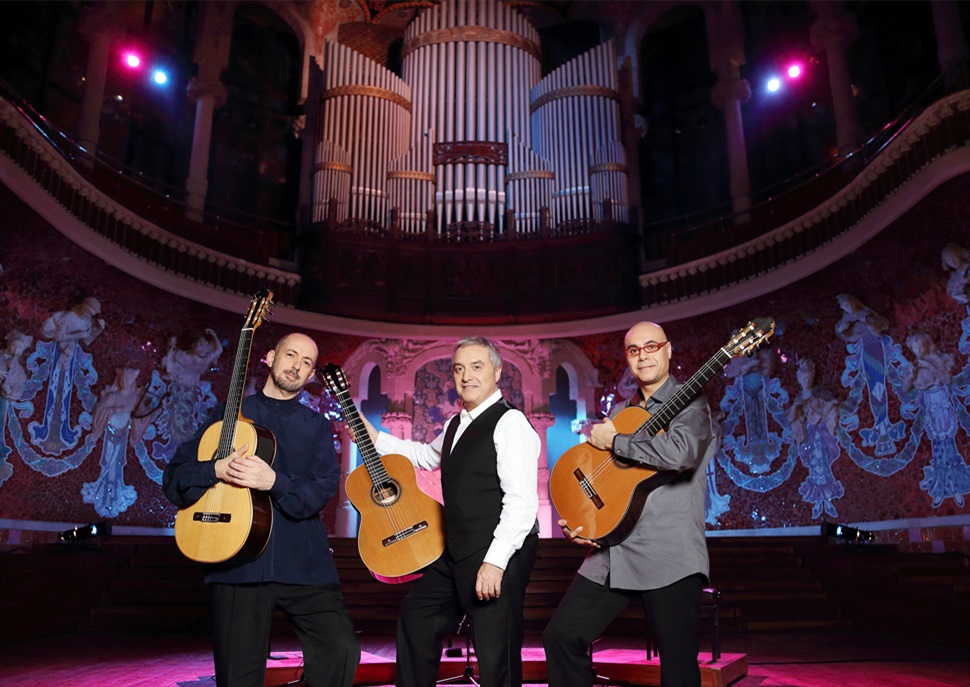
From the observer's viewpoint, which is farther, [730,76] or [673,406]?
[730,76]

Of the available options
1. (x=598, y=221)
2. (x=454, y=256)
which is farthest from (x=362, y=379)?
(x=598, y=221)

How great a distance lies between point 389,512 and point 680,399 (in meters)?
1.27

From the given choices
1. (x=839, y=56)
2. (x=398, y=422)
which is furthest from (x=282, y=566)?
(x=839, y=56)

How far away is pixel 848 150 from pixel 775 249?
69.4 inches

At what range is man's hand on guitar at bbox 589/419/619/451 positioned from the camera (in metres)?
2.94

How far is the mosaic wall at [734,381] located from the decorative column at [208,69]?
10.8 feet

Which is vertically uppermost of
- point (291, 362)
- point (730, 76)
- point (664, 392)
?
point (730, 76)

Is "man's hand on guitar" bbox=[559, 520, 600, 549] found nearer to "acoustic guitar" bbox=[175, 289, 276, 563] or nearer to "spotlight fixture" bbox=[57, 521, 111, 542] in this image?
"acoustic guitar" bbox=[175, 289, 276, 563]

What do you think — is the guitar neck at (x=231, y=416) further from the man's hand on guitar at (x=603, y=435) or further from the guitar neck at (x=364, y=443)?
the man's hand on guitar at (x=603, y=435)

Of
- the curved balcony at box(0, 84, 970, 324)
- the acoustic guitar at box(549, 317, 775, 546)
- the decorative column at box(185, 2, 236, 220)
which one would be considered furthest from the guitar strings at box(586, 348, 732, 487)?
the decorative column at box(185, 2, 236, 220)

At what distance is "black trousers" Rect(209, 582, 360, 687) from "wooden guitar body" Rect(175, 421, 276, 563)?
0.15 m

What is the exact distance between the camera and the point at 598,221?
1202 cm

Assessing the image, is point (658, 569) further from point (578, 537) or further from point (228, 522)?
point (228, 522)

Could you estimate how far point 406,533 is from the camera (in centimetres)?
318
